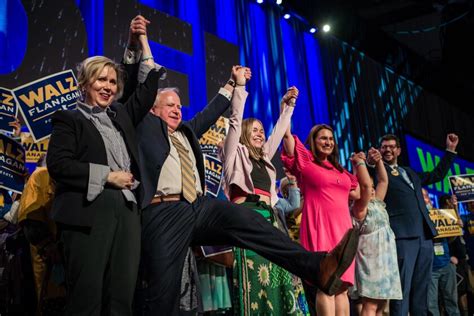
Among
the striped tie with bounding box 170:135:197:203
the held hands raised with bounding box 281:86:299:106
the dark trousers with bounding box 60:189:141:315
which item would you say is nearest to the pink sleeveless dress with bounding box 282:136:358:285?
the held hands raised with bounding box 281:86:299:106

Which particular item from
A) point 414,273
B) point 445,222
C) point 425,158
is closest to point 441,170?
point 445,222

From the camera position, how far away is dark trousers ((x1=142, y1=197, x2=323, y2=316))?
6.22ft

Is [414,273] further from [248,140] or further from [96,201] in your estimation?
[96,201]

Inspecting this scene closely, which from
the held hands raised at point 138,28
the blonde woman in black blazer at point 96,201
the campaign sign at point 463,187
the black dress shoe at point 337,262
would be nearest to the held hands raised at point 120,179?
the blonde woman in black blazer at point 96,201

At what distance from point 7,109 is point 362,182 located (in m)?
2.51

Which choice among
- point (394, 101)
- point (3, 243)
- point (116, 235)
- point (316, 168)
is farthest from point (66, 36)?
point (394, 101)

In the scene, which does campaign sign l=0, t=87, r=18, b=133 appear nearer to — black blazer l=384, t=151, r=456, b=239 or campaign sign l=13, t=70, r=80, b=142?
campaign sign l=13, t=70, r=80, b=142

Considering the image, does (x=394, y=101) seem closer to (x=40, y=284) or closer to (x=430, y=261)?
(x=430, y=261)

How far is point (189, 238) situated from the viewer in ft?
6.68

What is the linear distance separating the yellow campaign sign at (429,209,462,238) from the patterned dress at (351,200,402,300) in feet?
4.51

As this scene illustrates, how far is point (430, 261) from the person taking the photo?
369 cm

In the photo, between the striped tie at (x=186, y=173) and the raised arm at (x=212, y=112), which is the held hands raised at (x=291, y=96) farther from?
the striped tie at (x=186, y=173)

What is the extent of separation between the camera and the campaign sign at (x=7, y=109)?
11.2ft

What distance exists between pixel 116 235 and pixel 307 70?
5.63 m
